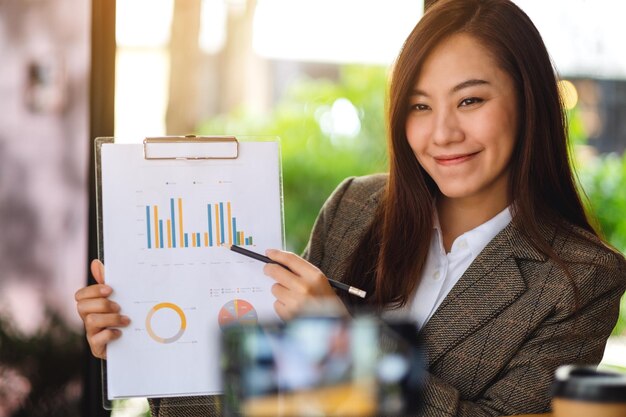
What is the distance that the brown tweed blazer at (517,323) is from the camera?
5.24 feet

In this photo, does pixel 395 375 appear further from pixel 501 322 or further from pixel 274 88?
pixel 274 88

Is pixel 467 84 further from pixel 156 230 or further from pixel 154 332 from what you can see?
pixel 154 332

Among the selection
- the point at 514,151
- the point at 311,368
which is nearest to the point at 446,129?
the point at 514,151

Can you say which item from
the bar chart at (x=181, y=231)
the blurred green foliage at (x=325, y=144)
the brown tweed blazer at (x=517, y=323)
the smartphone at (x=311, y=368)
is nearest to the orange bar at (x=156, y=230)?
the bar chart at (x=181, y=231)

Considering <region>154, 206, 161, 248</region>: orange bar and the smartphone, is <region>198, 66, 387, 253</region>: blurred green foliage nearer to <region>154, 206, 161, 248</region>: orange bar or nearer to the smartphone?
<region>154, 206, 161, 248</region>: orange bar

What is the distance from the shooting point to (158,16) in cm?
491

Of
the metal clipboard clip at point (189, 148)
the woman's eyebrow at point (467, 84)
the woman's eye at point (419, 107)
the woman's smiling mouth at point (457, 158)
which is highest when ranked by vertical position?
the woman's eyebrow at point (467, 84)

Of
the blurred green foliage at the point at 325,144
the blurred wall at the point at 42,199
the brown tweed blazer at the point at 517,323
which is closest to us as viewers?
the brown tweed blazer at the point at 517,323

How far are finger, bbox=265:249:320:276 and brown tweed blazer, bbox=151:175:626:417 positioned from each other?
322mm

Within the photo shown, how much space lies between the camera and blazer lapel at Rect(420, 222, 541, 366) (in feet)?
5.46

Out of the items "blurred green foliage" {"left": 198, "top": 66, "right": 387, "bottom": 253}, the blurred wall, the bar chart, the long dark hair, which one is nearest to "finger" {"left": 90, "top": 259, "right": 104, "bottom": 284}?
the bar chart

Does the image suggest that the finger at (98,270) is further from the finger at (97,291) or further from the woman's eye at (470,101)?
the woman's eye at (470,101)

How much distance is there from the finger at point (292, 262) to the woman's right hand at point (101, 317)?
0.96ft

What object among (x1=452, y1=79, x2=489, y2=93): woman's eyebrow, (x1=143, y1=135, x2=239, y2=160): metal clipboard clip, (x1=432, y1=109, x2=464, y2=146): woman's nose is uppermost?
(x1=452, y1=79, x2=489, y2=93): woman's eyebrow
